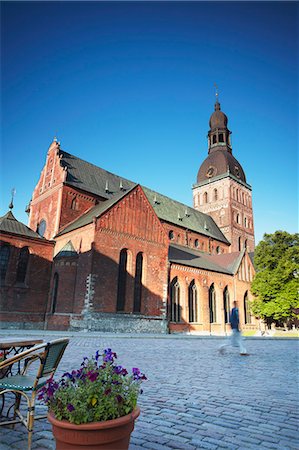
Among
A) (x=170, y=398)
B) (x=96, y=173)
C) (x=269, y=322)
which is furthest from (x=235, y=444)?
(x=269, y=322)

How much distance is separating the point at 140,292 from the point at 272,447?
71.0 ft

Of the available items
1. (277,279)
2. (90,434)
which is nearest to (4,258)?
(90,434)

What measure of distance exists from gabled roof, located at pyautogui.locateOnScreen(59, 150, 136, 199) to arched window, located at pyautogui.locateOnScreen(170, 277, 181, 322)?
36.2 ft

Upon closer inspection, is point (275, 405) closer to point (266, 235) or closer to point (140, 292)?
point (140, 292)

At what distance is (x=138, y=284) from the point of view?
2497 cm

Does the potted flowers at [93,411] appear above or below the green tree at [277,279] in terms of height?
below

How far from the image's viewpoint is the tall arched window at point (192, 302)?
1182 inches

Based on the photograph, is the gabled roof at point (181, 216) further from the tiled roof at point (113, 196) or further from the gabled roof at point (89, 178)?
the gabled roof at point (89, 178)

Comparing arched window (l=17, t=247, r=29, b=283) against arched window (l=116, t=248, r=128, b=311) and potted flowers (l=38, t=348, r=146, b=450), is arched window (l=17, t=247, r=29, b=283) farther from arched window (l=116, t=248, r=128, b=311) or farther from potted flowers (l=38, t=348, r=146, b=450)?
potted flowers (l=38, t=348, r=146, b=450)

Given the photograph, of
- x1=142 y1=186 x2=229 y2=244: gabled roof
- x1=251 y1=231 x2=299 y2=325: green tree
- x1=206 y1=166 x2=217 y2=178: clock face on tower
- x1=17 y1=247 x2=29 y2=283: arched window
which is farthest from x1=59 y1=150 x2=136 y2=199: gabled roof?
x1=206 y1=166 x2=217 y2=178: clock face on tower

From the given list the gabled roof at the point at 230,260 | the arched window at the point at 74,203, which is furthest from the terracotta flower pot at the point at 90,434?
the gabled roof at the point at 230,260

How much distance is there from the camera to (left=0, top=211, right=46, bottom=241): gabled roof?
2399 centimetres

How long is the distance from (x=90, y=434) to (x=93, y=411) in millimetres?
160

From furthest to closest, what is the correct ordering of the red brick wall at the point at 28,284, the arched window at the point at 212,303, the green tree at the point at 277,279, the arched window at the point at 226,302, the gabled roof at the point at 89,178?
the arched window at the point at 226,302 < the green tree at the point at 277,279 < the arched window at the point at 212,303 < the gabled roof at the point at 89,178 < the red brick wall at the point at 28,284
